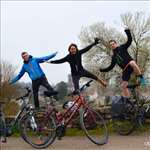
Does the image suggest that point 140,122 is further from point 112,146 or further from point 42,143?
A: point 42,143

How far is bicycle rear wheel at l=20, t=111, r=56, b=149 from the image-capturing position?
8.55 metres

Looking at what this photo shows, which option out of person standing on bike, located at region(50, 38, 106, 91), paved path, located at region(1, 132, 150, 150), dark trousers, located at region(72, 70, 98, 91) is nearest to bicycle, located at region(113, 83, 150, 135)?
paved path, located at region(1, 132, 150, 150)

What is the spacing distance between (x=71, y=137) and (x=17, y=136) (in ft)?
3.81

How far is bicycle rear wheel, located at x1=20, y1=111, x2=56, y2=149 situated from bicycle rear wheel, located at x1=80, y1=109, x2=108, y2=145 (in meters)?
0.58

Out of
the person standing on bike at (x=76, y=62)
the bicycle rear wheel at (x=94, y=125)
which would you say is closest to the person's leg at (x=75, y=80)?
the person standing on bike at (x=76, y=62)

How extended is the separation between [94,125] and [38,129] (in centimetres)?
106

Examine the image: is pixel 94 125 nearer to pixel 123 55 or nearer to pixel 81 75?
pixel 81 75

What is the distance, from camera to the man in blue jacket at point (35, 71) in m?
9.41

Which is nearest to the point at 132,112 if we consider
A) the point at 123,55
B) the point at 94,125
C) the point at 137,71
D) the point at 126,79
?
the point at 126,79

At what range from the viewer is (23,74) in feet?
31.4

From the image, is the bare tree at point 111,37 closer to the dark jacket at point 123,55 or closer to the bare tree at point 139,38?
the bare tree at point 139,38

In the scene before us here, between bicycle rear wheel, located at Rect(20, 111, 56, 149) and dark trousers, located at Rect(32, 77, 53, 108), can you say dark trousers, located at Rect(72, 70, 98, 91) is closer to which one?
dark trousers, located at Rect(32, 77, 53, 108)

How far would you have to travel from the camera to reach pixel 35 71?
9438 mm

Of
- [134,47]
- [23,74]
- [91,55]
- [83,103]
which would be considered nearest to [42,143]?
[83,103]
